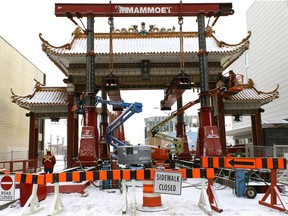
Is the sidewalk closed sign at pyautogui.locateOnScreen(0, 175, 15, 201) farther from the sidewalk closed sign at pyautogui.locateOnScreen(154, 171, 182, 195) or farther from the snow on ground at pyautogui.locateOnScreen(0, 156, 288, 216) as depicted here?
the sidewalk closed sign at pyautogui.locateOnScreen(154, 171, 182, 195)

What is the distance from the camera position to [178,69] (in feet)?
60.4

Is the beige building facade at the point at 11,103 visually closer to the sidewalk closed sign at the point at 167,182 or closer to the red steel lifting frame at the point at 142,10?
the red steel lifting frame at the point at 142,10

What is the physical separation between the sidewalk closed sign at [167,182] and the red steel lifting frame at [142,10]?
9.70m

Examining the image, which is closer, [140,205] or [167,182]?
[167,182]

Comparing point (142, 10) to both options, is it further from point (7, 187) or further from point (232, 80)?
point (7, 187)

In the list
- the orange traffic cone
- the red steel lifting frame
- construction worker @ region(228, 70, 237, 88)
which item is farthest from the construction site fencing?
the orange traffic cone

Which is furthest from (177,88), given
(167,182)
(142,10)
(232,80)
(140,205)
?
(167,182)

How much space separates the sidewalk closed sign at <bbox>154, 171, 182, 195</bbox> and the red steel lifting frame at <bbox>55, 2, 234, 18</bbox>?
970 centimetres

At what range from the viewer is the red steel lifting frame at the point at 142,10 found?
14078 millimetres

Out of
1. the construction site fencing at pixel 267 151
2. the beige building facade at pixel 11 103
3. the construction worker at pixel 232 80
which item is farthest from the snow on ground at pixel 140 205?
the beige building facade at pixel 11 103

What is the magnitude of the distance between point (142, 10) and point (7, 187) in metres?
10.4

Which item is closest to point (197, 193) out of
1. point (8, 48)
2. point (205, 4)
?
point (205, 4)

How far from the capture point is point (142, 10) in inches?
554

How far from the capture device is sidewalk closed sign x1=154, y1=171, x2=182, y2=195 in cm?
665
